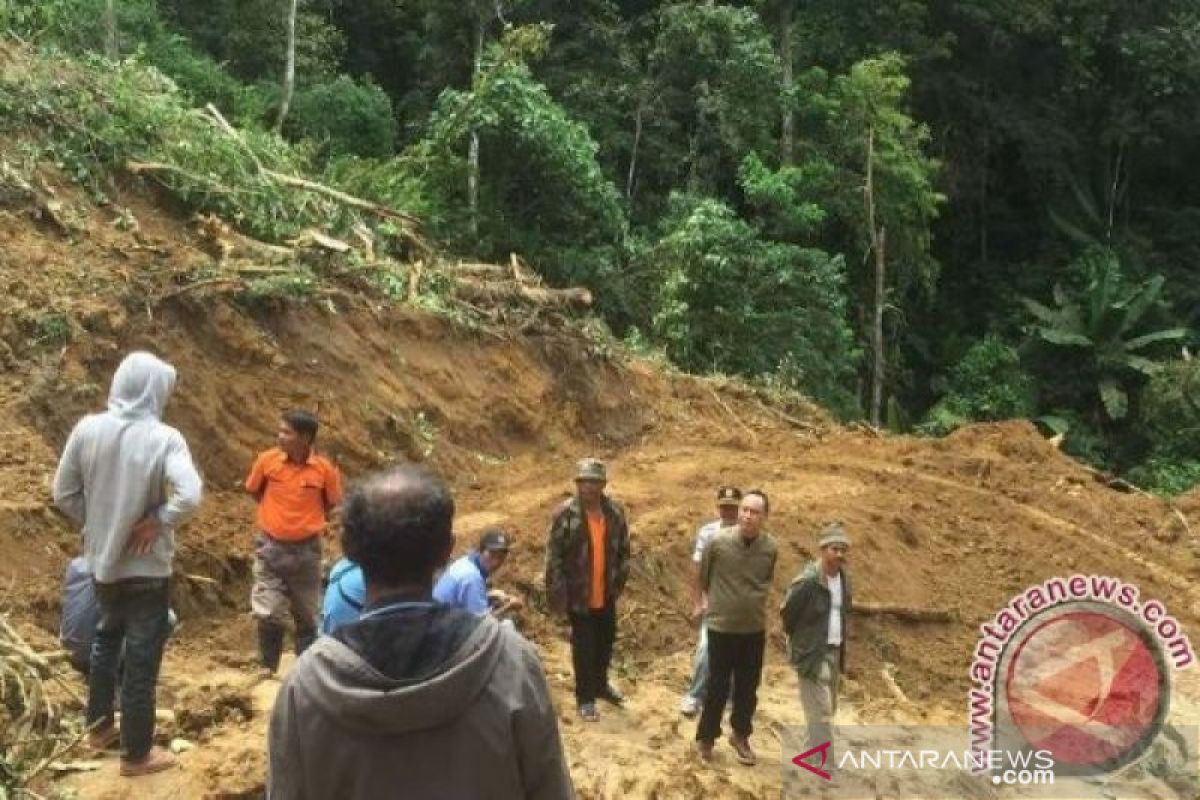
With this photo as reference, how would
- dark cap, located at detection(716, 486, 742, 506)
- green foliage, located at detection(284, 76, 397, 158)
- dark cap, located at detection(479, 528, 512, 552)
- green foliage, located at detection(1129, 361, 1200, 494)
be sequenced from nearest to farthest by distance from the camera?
dark cap, located at detection(479, 528, 512, 552) < dark cap, located at detection(716, 486, 742, 506) < green foliage, located at detection(1129, 361, 1200, 494) < green foliage, located at detection(284, 76, 397, 158)

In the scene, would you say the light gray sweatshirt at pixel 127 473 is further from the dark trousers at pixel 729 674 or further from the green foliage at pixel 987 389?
the green foliage at pixel 987 389

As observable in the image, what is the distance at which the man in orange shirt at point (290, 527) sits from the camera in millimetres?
5781

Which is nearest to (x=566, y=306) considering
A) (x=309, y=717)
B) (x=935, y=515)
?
(x=935, y=515)

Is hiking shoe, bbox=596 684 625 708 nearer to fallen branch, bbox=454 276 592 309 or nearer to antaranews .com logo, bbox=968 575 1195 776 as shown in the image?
antaranews .com logo, bbox=968 575 1195 776

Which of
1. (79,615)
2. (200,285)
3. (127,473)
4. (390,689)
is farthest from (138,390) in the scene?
(200,285)

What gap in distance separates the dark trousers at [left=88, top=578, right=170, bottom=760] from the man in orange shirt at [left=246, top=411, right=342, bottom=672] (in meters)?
1.56

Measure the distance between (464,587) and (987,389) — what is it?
19.5m

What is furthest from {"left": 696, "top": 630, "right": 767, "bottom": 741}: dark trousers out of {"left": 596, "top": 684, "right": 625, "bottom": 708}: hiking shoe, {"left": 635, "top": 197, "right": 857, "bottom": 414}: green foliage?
{"left": 635, "top": 197, "right": 857, "bottom": 414}: green foliage

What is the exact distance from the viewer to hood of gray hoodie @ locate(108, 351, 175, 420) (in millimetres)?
3994

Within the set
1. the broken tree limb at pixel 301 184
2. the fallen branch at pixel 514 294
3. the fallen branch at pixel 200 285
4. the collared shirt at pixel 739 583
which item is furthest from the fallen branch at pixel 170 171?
the collared shirt at pixel 739 583

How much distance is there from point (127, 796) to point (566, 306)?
9722 mm

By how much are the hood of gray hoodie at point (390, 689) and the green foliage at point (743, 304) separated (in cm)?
1458

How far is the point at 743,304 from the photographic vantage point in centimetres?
1722

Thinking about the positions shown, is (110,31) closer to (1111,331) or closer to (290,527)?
(290,527)
